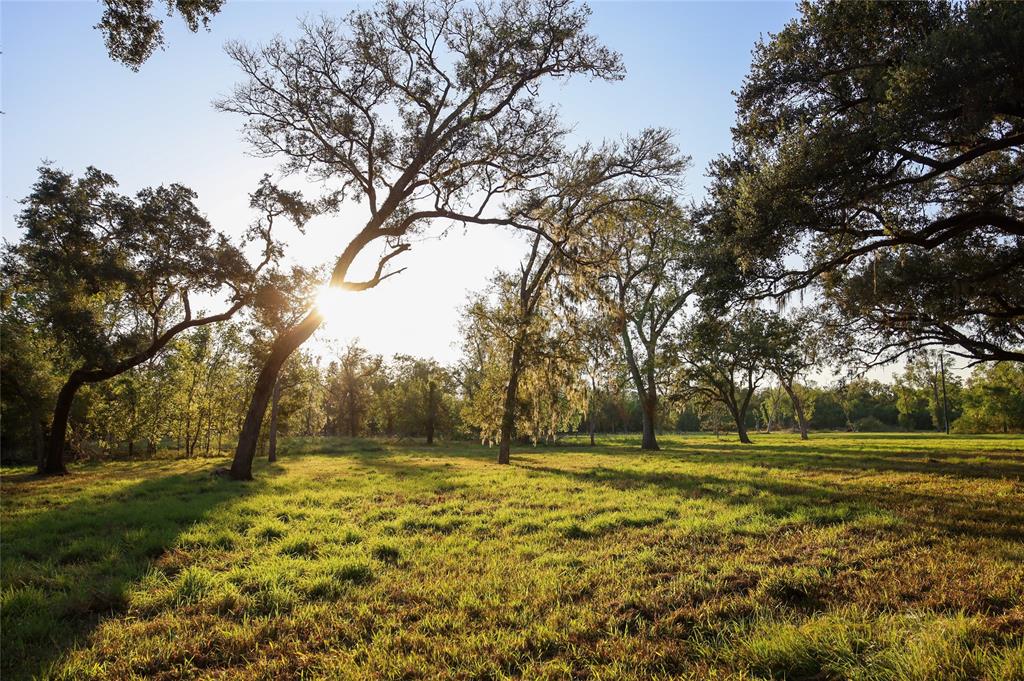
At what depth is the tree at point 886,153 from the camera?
7.82m

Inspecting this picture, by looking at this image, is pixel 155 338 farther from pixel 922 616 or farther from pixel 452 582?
pixel 922 616

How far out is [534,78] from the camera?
51.6ft

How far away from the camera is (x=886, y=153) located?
30.0 ft

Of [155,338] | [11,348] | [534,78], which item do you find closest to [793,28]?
[534,78]

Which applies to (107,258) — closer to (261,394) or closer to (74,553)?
(261,394)

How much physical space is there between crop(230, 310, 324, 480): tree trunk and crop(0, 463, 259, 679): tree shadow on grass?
2.01 meters

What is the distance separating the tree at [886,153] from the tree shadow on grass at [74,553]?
40.6 feet

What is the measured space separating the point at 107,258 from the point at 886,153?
73.6ft

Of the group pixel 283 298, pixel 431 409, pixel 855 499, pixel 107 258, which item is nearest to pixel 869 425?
pixel 431 409

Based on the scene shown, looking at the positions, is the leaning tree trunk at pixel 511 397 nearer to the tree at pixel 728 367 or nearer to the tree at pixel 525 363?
the tree at pixel 525 363

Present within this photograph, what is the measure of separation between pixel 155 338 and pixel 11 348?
8.72 m

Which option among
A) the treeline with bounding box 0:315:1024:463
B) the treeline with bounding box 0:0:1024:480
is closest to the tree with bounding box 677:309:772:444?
the treeline with bounding box 0:315:1024:463

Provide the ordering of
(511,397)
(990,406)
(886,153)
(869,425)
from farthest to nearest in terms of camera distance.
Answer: (869,425)
(990,406)
(511,397)
(886,153)

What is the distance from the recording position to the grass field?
11.9 ft
